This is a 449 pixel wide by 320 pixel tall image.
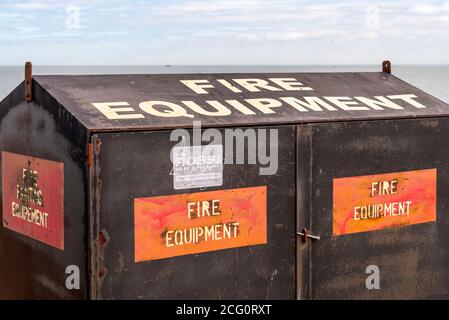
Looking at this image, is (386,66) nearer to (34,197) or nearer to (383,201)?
(383,201)

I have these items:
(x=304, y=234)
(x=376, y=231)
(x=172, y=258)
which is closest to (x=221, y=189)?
(x=172, y=258)

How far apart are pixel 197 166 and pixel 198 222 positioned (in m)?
0.36

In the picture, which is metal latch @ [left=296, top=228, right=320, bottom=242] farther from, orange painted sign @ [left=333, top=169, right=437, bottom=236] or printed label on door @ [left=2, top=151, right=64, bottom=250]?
printed label on door @ [left=2, top=151, right=64, bottom=250]

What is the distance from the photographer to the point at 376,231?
542 cm

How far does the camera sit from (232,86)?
5.39 meters

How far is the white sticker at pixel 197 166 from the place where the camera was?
177 inches

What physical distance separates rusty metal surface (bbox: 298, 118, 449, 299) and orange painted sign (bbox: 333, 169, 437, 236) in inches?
1.9

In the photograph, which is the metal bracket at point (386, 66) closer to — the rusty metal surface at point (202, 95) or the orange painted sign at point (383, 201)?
the rusty metal surface at point (202, 95)

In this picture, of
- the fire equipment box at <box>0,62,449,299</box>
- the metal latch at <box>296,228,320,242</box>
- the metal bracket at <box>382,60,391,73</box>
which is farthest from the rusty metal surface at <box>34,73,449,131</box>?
the metal latch at <box>296,228,320,242</box>

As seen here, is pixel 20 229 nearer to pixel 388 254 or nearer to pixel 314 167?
pixel 314 167

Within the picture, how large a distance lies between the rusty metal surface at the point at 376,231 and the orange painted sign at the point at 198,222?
1.26 feet

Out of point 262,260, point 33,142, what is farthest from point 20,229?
point 262,260

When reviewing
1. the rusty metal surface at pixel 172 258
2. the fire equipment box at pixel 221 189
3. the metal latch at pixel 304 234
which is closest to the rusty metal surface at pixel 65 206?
the fire equipment box at pixel 221 189

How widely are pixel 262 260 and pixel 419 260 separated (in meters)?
1.48
